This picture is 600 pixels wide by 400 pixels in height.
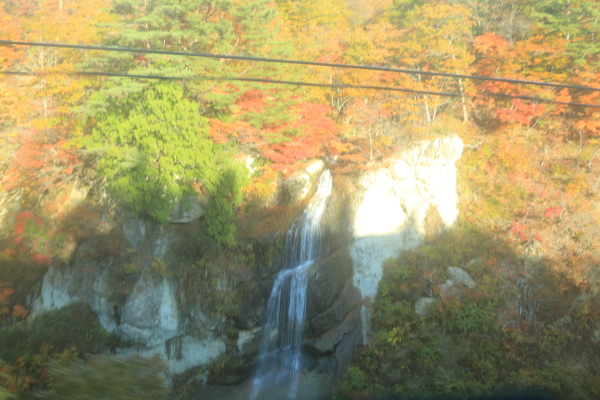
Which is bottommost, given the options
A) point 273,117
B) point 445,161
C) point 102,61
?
point 445,161

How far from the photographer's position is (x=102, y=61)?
35.0 ft

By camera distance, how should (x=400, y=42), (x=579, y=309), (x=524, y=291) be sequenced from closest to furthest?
1. (x=579, y=309)
2. (x=524, y=291)
3. (x=400, y=42)

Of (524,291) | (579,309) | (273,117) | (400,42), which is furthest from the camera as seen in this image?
(400,42)

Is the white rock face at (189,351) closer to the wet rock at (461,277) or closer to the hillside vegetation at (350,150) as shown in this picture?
the hillside vegetation at (350,150)

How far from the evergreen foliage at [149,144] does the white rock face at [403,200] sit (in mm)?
5747

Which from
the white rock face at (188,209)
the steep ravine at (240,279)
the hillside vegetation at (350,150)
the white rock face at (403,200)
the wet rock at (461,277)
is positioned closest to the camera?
the hillside vegetation at (350,150)

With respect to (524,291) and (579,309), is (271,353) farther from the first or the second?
(579,309)

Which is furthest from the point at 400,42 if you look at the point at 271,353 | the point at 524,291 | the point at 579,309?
the point at 271,353

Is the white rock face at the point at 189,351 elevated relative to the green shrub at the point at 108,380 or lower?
lower

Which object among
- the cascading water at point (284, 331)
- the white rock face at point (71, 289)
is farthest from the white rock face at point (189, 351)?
the white rock face at point (71, 289)

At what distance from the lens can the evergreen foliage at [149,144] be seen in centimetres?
1078

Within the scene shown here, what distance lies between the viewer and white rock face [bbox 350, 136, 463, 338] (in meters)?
12.5

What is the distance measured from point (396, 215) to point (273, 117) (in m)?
5.24

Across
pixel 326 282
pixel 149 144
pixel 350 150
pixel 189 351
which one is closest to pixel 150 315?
pixel 189 351
